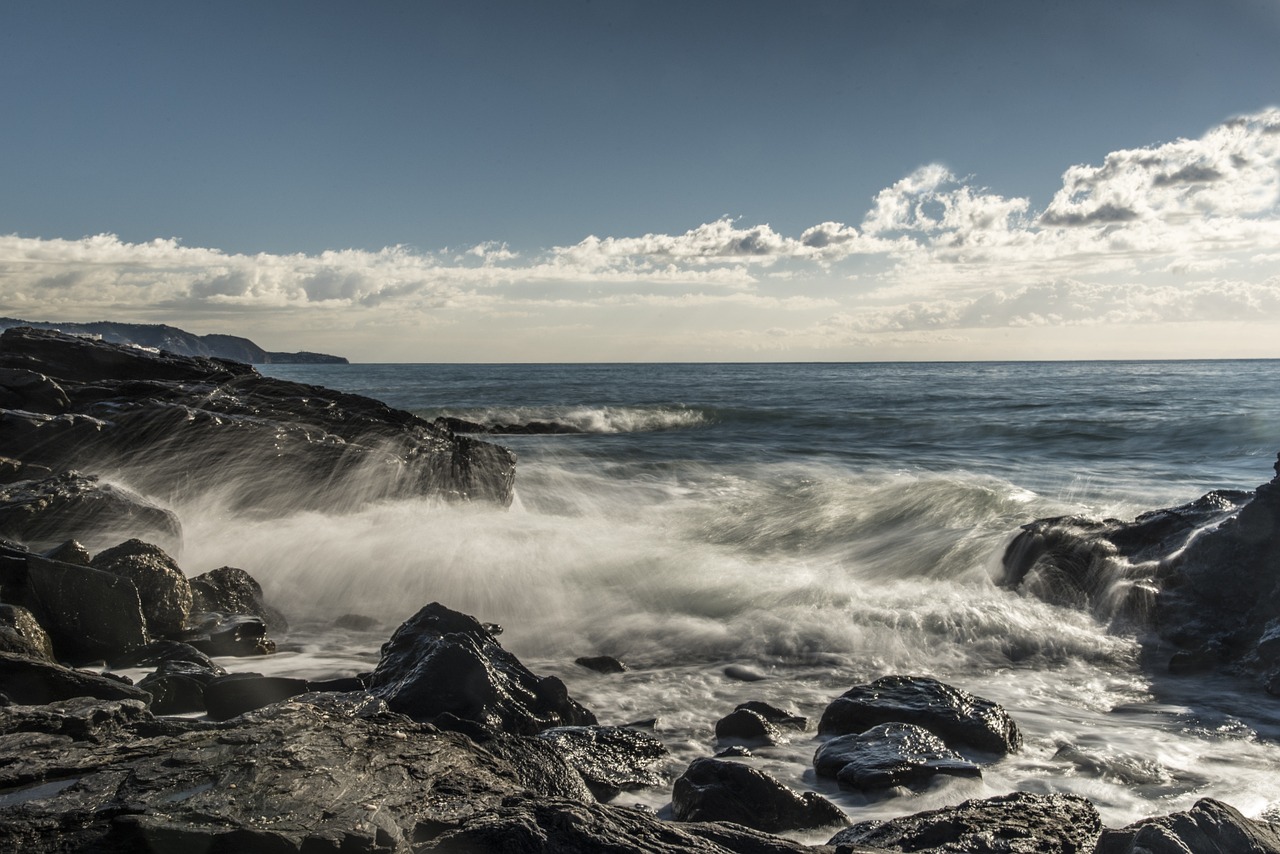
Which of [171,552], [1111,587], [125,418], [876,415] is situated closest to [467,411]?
[876,415]

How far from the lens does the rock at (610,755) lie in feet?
15.9

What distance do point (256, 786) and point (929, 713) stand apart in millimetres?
4361

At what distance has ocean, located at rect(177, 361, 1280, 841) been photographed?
5.68 metres

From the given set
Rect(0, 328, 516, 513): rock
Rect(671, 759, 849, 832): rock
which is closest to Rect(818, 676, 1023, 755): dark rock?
Rect(671, 759, 849, 832): rock

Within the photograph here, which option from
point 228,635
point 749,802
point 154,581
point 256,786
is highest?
point 256,786

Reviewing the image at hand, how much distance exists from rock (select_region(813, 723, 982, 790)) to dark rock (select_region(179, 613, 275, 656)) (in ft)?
15.5

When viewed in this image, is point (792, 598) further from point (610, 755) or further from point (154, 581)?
point (154, 581)

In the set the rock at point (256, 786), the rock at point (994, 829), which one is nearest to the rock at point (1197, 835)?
the rock at point (994, 829)

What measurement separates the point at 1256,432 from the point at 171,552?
29887 millimetres

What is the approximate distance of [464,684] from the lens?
536 centimetres

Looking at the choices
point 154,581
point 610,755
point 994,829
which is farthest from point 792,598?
point 154,581

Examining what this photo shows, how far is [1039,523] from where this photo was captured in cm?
1077

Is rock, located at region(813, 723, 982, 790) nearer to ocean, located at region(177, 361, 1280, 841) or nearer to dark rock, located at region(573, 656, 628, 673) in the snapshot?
ocean, located at region(177, 361, 1280, 841)

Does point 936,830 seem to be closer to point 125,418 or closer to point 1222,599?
point 1222,599
